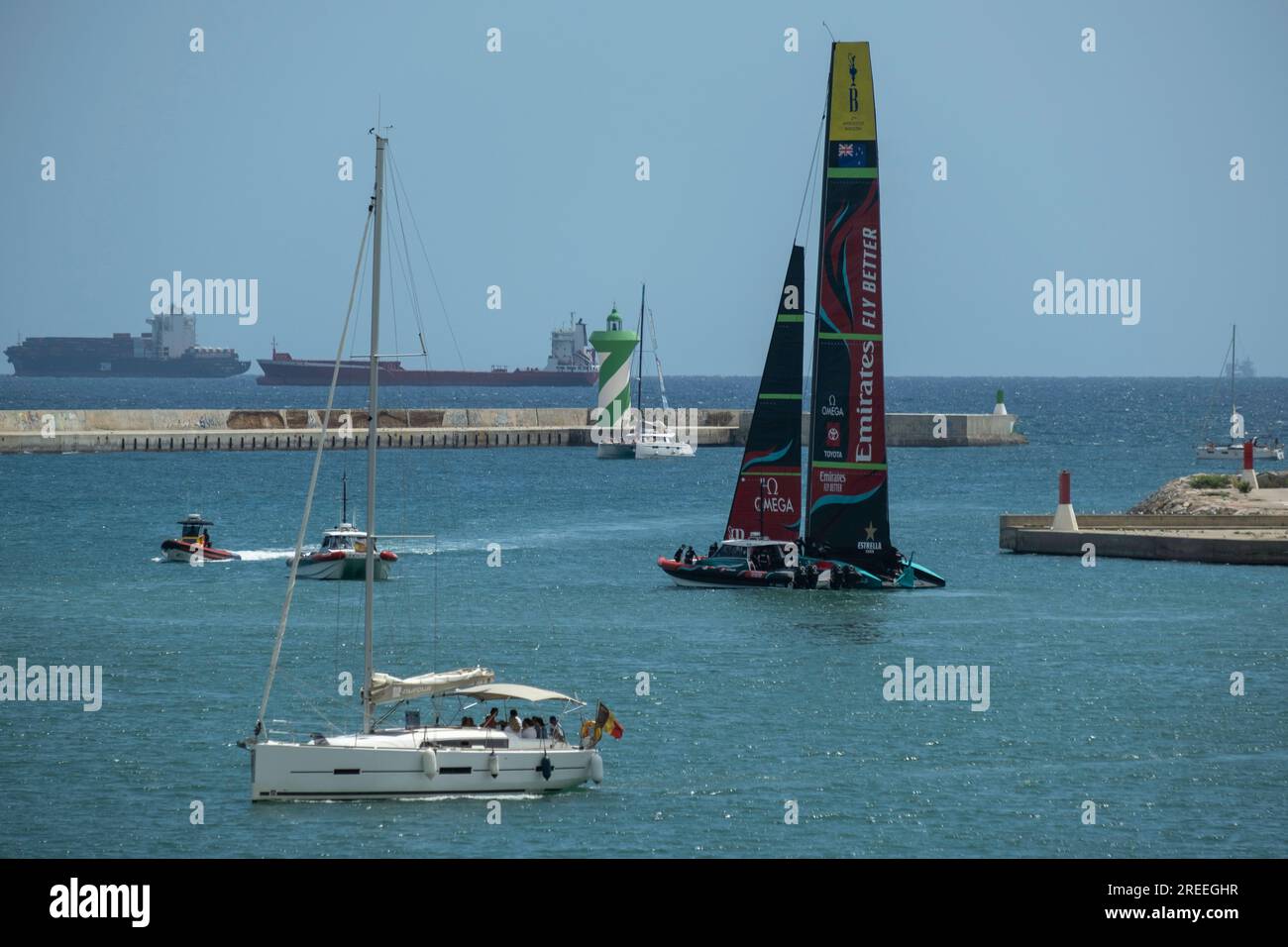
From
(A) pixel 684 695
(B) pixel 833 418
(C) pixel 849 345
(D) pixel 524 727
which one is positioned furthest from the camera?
(B) pixel 833 418

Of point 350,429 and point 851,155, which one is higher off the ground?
point 851,155

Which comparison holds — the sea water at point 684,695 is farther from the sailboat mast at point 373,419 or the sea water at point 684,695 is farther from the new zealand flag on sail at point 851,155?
the new zealand flag on sail at point 851,155

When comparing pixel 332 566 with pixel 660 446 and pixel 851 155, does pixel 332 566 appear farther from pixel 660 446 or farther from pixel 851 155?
pixel 660 446

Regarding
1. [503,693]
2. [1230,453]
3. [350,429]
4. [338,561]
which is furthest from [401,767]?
[350,429]

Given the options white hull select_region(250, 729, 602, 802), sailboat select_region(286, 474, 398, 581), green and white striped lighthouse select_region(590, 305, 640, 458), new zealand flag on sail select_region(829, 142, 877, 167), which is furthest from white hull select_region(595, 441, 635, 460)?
white hull select_region(250, 729, 602, 802)

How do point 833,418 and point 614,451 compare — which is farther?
point 614,451

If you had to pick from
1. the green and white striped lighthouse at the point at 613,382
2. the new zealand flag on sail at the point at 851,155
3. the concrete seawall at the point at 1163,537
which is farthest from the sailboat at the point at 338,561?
the green and white striped lighthouse at the point at 613,382

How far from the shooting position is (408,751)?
27547mm

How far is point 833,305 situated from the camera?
2057 inches

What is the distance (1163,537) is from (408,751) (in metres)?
39.3
